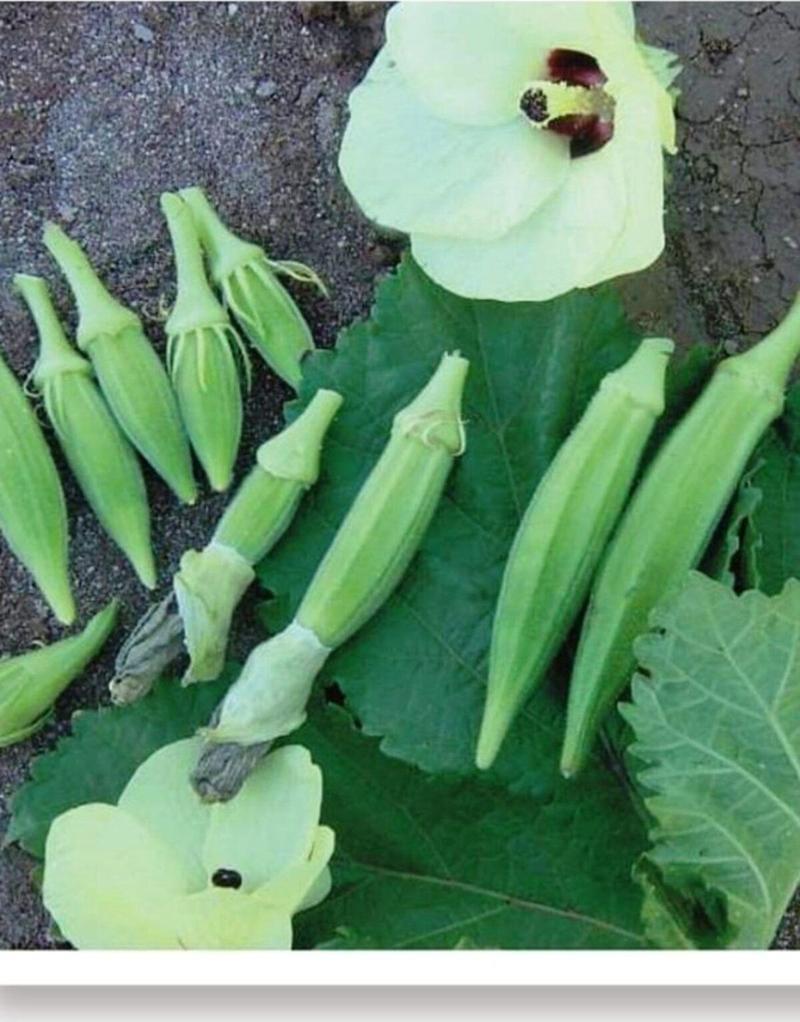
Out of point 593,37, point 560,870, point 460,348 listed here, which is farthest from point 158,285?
point 560,870

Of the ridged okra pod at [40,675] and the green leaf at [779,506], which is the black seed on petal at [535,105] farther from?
the ridged okra pod at [40,675]

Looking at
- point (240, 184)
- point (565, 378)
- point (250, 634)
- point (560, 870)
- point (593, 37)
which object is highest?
point (593, 37)

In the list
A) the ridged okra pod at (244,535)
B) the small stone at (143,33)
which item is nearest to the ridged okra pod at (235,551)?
the ridged okra pod at (244,535)

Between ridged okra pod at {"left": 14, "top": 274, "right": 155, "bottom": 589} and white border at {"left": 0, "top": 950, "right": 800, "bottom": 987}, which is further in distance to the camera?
ridged okra pod at {"left": 14, "top": 274, "right": 155, "bottom": 589}

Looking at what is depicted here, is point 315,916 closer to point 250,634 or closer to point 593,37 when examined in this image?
point 250,634

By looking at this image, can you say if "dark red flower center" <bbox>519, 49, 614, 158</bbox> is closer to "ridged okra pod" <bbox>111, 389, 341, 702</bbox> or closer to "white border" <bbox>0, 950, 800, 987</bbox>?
"ridged okra pod" <bbox>111, 389, 341, 702</bbox>

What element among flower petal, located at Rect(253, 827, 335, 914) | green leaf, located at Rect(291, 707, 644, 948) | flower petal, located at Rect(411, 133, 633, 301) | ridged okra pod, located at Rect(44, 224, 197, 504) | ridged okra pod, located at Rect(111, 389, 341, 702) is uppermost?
flower petal, located at Rect(411, 133, 633, 301)

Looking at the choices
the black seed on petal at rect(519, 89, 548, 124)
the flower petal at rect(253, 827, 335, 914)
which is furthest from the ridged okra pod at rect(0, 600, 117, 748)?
the black seed on petal at rect(519, 89, 548, 124)
